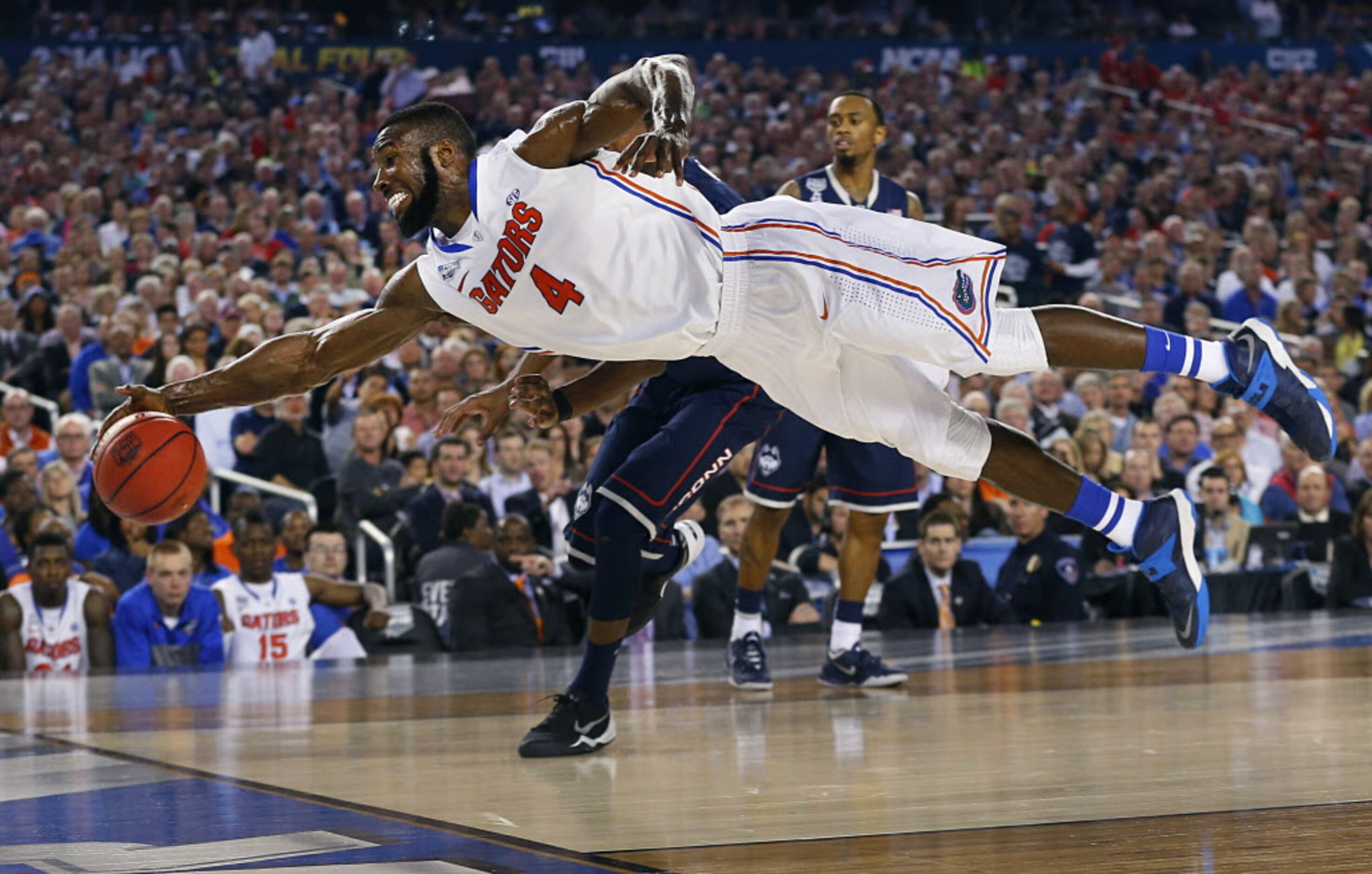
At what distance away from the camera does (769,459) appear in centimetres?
636

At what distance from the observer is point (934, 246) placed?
4.66 m

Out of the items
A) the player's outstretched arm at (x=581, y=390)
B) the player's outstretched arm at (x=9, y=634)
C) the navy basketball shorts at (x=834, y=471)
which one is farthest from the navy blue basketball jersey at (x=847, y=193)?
the player's outstretched arm at (x=9, y=634)

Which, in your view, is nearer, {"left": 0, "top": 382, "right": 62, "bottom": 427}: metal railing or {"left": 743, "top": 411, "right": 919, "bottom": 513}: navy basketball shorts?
{"left": 743, "top": 411, "right": 919, "bottom": 513}: navy basketball shorts

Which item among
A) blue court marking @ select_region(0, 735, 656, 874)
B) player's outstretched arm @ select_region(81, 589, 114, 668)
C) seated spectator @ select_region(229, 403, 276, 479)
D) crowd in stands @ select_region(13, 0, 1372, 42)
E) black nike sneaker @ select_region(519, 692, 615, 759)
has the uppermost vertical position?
crowd in stands @ select_region(13, 0, 1372, 42)

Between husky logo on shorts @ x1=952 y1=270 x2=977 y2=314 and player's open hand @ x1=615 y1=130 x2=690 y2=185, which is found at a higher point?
player's open hand @ x1=615 y1=130 x2=690 y2=185

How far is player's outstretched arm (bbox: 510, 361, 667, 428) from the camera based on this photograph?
513 centimetres

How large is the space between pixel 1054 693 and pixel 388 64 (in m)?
16.2

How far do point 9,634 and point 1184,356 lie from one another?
553 cm

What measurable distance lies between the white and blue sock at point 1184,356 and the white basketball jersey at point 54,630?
5.24m

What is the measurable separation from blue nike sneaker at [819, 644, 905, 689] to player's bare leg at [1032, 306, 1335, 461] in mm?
1875

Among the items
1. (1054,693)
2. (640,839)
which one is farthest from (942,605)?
(640,839)

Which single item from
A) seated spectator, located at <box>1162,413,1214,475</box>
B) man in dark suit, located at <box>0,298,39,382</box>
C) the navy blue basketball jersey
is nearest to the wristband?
the navy blue basketball jersey

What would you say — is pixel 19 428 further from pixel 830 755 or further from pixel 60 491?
pixel 830 755

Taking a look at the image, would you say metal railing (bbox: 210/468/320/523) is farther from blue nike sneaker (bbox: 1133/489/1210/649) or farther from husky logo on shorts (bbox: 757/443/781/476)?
blue nike sneaker (bbox: 1133/489/1210/649)
